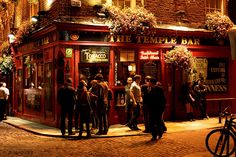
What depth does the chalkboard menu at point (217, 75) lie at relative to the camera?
18.2m

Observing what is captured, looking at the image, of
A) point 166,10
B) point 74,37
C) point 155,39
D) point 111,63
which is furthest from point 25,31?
point 166,10

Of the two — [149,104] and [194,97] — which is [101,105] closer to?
[149,104]

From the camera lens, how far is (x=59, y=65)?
1523cm

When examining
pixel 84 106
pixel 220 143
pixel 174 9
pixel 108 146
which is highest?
pixel 174 9

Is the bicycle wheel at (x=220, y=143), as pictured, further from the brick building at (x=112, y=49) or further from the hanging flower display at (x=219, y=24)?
the hanging flower display at (x=219, y=24)

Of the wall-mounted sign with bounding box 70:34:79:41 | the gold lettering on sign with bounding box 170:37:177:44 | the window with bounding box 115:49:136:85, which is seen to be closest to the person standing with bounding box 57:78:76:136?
the wall-mounted sign with bounding box 70:34:79:41

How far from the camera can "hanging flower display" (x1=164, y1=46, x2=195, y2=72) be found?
1620 centimetres

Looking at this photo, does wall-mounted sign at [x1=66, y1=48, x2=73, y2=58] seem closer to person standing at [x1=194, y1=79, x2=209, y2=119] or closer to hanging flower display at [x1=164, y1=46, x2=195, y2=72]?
hanging flower display at [x1=164, y1=46, x2=195, y2=72]

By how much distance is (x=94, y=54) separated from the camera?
15492 mm

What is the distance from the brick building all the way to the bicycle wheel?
17.2 feet

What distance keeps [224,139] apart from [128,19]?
26.0 ft

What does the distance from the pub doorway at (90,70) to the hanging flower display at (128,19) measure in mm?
1405

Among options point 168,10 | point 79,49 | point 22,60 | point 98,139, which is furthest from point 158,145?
point 22,60

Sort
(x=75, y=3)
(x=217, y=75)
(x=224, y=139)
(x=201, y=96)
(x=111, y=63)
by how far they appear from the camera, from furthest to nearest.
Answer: (x=217, y=75) < (x=201, y=96) < (x=111, y=63) < (x=75, y=3) < (x=224, y=139)
